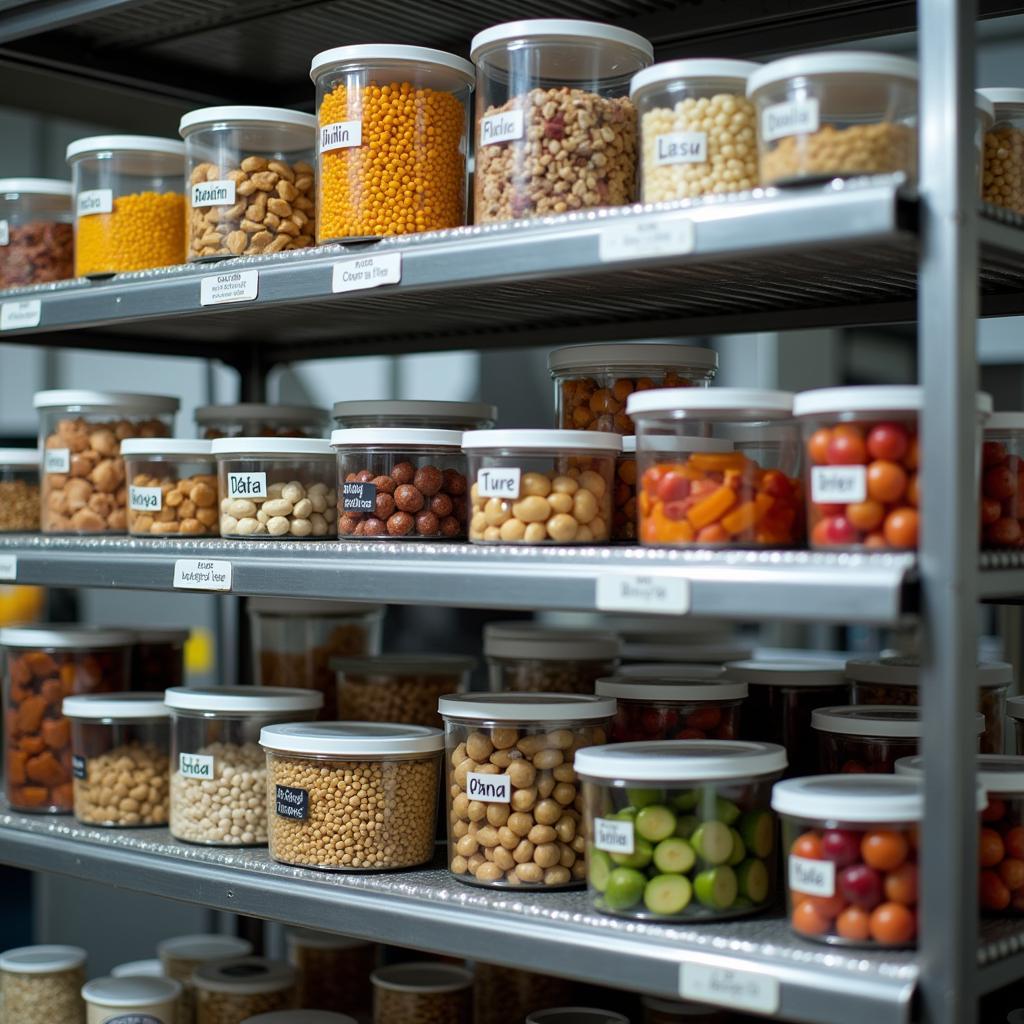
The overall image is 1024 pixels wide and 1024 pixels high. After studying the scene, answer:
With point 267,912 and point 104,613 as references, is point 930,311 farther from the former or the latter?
point 104,613

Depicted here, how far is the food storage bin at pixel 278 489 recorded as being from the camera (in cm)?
208

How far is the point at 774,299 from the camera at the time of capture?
207 cm

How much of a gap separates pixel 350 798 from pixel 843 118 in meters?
1.06

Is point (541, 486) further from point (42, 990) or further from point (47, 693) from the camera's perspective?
point (42, 990)

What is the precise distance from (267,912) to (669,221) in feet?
3.42

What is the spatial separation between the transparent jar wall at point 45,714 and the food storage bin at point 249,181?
2.53ft

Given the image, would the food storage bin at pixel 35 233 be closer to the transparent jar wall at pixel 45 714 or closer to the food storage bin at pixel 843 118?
the transparent jar wall at pixel 45 714

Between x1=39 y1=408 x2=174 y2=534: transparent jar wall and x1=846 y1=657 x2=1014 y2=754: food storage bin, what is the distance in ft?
3.95

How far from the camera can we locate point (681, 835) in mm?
1654

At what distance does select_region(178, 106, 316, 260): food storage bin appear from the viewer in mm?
2043

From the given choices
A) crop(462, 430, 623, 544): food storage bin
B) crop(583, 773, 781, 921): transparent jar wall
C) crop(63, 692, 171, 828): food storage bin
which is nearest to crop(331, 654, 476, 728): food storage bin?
crop(63, 692, 171, 828): food storage bin

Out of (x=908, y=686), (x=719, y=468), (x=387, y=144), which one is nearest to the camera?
(x=719, y=468)

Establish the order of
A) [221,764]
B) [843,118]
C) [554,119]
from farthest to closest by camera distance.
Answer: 1. [221,764]
2. [554,119]
3. [843,118]

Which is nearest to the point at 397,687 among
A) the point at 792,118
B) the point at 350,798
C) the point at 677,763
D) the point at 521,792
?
the point at 350,798
